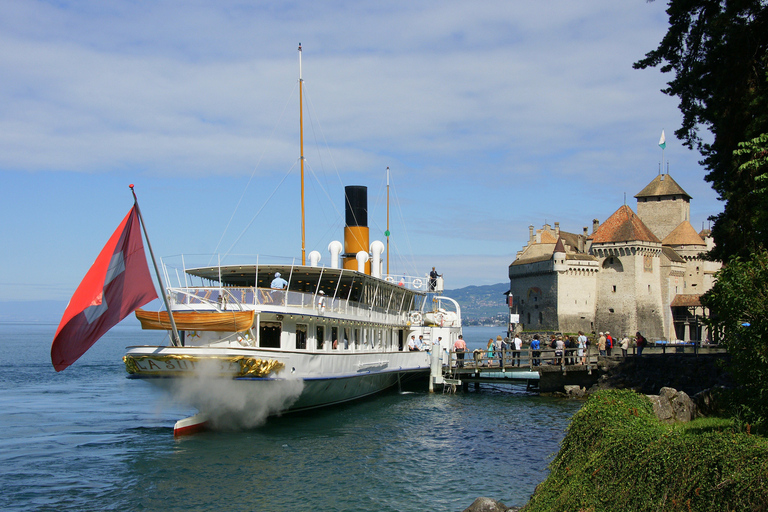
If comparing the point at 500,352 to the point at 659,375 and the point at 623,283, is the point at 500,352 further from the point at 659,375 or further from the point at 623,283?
the point at 623,283

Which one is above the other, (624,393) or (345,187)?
(345,187)

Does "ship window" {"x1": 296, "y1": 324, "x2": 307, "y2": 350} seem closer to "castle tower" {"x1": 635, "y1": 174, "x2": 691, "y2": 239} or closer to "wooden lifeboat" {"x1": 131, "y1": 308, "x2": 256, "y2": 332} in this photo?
"wooden lifeboat" {"x1": 131, "y1": 308, "x2": 256, "y2": 332}

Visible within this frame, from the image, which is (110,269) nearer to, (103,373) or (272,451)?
(272,451)

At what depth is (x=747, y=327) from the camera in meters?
10.8

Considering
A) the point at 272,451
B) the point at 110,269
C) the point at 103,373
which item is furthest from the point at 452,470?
the point at 103,373

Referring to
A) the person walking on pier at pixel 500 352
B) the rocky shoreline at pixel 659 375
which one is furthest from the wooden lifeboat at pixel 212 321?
the person walking on pier at pixel 500 352

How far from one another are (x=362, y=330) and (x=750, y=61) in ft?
57.3

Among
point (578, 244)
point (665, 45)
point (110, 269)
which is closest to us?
point (110, 269)

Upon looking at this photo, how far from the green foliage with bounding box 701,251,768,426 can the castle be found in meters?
67.8

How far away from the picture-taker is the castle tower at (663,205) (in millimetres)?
85500

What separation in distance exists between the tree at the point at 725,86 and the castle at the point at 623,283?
57450mm

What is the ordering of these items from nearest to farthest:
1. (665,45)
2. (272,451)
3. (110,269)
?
(110,269)
(272,451)
(665,45)

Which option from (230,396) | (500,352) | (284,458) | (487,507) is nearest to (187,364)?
(230,396)

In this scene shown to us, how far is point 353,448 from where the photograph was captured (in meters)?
18.7
